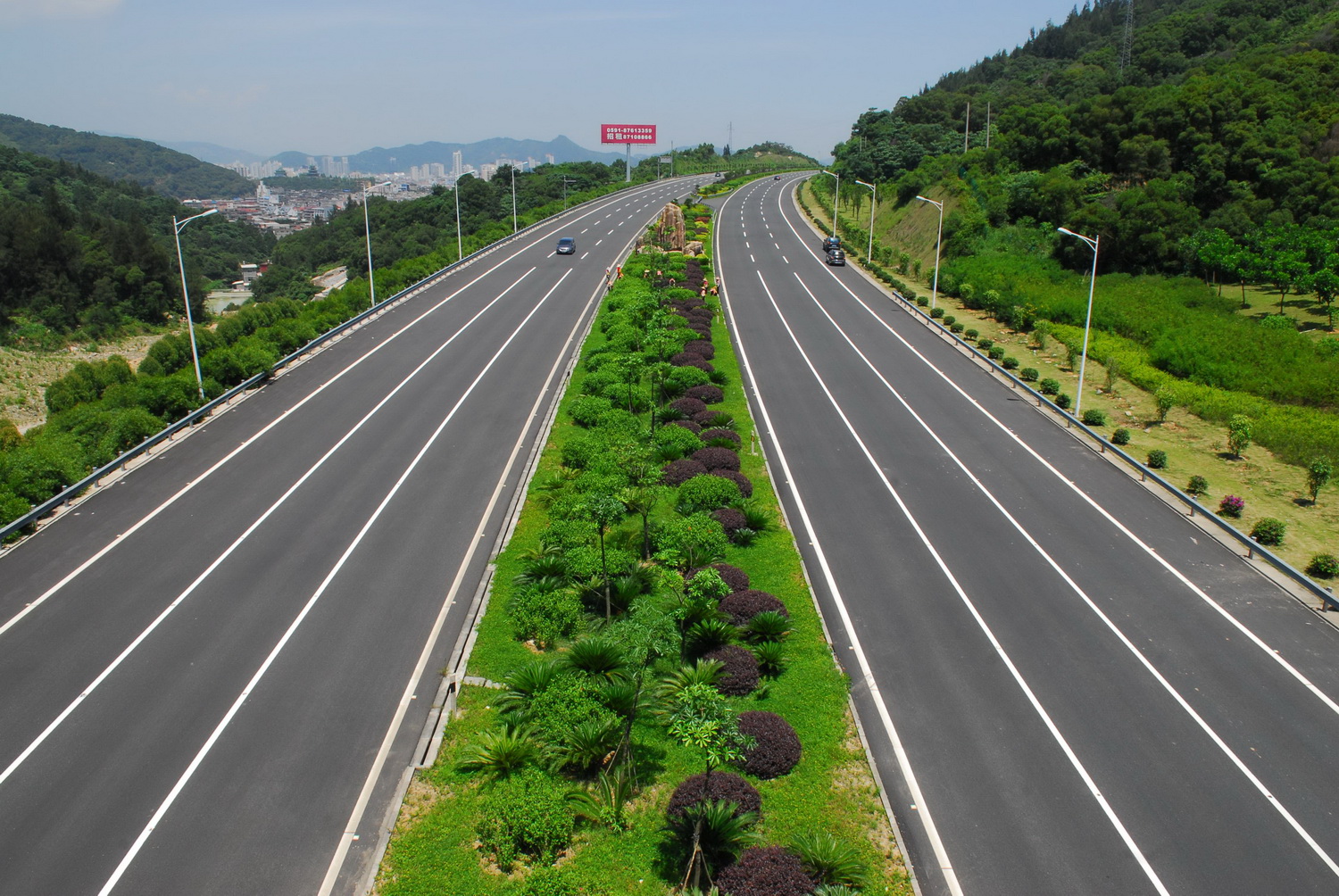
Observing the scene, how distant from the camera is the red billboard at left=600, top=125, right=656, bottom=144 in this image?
125 m

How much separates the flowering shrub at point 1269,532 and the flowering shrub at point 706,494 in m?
13.3

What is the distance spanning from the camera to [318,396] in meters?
31.0

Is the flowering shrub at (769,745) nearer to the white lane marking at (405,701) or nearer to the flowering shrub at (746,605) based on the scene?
the flowering shrub at (746,605)

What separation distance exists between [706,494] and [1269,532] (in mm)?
14308

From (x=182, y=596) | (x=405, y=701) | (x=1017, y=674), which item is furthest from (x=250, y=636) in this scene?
(x=1017, y=674)

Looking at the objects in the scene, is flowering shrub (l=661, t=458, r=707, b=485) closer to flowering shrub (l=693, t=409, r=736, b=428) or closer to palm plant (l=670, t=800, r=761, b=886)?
flowering shrub (l=693, t=409, r=736, b=428)

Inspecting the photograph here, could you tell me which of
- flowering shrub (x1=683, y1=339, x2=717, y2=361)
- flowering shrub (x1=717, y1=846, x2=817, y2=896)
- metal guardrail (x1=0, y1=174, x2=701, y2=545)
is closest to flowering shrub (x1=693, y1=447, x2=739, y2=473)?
flowering shrub (x1=683, y1=339, x2=717, y2=361)

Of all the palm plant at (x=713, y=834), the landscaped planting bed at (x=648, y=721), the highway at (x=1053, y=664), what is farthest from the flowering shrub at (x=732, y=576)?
the palm plant at (x=713, y=834)

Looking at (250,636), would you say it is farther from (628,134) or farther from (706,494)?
(628,134)

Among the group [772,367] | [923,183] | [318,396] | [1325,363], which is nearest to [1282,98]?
[923,183]

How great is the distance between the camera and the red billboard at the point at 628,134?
125 metres

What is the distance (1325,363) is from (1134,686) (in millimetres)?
25790

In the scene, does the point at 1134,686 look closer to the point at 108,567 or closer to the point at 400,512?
the point at 400,512

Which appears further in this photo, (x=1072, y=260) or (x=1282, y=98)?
(x=1282, y=98)
